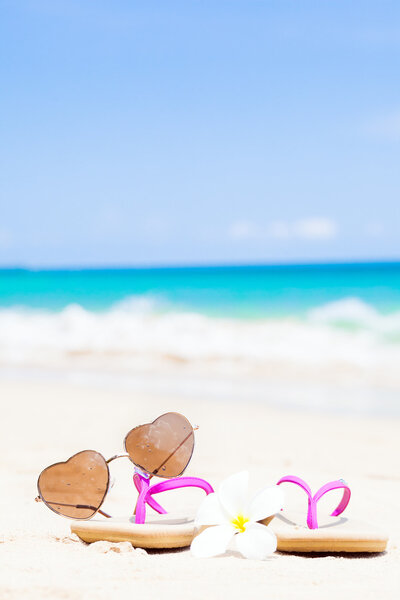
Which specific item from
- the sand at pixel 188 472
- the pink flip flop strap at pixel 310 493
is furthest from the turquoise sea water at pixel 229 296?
the pink flip flop strap at pixel 310 493

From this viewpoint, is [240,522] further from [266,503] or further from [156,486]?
[156,486]

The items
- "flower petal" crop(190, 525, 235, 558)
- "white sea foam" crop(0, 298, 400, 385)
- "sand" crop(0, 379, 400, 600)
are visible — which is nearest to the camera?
"sand" crop(0, 379, 400, 600)

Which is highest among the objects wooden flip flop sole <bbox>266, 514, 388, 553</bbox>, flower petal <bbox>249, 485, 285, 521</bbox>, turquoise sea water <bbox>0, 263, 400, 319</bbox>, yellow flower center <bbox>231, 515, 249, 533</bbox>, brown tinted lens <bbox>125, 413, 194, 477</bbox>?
turquoise sea water <bbox>0, 263, 400, 319</bbox>

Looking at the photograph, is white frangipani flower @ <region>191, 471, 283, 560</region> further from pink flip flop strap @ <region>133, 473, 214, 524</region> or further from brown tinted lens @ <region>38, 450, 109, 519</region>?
brown tinted lens @ <region>38, 450, 109, 519</region>

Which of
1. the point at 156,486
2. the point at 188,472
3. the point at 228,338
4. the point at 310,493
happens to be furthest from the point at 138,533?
the point at 228,338

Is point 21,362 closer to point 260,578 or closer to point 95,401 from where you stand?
point 95,401

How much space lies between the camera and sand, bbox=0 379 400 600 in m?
1.97

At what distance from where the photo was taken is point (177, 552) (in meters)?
2.32

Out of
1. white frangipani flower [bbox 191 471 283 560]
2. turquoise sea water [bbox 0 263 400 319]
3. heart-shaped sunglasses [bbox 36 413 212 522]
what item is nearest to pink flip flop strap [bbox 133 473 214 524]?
heart-shaped sunglasses [bbox 36 413 212 522]

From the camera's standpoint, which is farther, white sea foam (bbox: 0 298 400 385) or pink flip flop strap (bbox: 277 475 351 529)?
white sea foam (bbox: 0 298 400 385)

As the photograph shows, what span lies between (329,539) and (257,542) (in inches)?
13.4

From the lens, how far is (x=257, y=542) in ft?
6.98

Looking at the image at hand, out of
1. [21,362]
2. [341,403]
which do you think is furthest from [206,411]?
[21,362]

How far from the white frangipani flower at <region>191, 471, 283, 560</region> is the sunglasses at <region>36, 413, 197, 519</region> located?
Result: 25 centimetres
